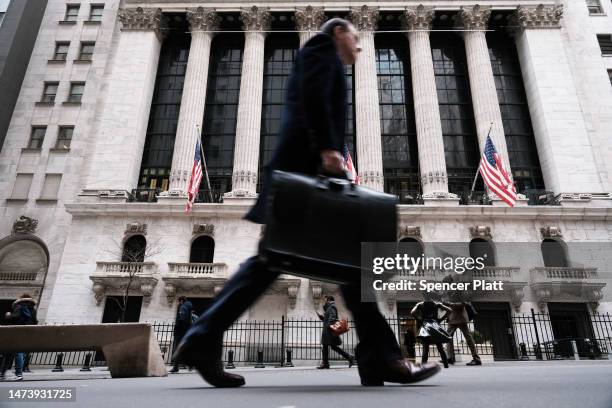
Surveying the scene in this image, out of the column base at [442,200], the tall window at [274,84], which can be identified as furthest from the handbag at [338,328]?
the tall window at [274,84]

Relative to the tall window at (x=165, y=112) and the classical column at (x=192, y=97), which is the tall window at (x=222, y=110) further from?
the tall window at (x=165, y=112)

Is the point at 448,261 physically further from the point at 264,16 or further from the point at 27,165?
the point at 27,165

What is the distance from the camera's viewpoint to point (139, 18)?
28.8m

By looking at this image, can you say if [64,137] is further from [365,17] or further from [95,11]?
[365,17]

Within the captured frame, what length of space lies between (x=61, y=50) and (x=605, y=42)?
124 feet

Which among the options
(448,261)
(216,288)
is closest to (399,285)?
(448,261)

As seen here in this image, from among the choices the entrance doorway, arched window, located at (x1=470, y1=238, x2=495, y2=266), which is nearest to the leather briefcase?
the entrance doorway

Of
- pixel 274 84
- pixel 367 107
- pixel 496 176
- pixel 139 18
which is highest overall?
pixel 139 18

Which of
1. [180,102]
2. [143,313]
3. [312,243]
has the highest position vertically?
[180,102]

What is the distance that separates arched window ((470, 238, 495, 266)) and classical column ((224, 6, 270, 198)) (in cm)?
1254

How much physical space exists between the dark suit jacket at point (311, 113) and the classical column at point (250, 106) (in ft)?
69.6

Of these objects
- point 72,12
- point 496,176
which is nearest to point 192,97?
point 72,12

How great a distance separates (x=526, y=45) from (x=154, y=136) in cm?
2513

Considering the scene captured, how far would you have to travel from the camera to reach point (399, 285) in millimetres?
21609
